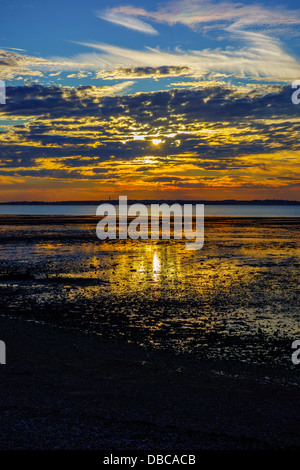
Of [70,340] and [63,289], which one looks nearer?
[70,340]

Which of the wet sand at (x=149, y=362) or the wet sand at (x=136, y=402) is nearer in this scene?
the wet sand at (x=136, y=402)

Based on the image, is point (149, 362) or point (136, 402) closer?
point (136, 402)

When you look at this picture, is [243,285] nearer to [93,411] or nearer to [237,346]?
[237,346]

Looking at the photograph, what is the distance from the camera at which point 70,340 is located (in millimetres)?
12430

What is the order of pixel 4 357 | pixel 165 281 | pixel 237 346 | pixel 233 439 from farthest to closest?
pixel 165 281, pixel 237 346, pixel 4 357, pixel 233 439

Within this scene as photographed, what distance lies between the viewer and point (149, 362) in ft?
35.2

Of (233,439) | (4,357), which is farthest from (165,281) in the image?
(233,439)

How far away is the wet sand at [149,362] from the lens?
7.14 meters

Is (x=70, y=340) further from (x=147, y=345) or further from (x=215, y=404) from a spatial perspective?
(x=215, y=404)

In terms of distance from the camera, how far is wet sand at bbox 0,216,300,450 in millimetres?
7141

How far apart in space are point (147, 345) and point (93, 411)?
15.1 ft

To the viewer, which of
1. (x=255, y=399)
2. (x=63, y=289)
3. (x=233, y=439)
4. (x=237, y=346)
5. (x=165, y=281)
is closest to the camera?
(x=233, y=439)

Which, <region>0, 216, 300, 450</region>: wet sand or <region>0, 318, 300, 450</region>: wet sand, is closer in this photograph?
<region>0, 318, 300, 450</region>: wet sand

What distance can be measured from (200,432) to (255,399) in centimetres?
188
